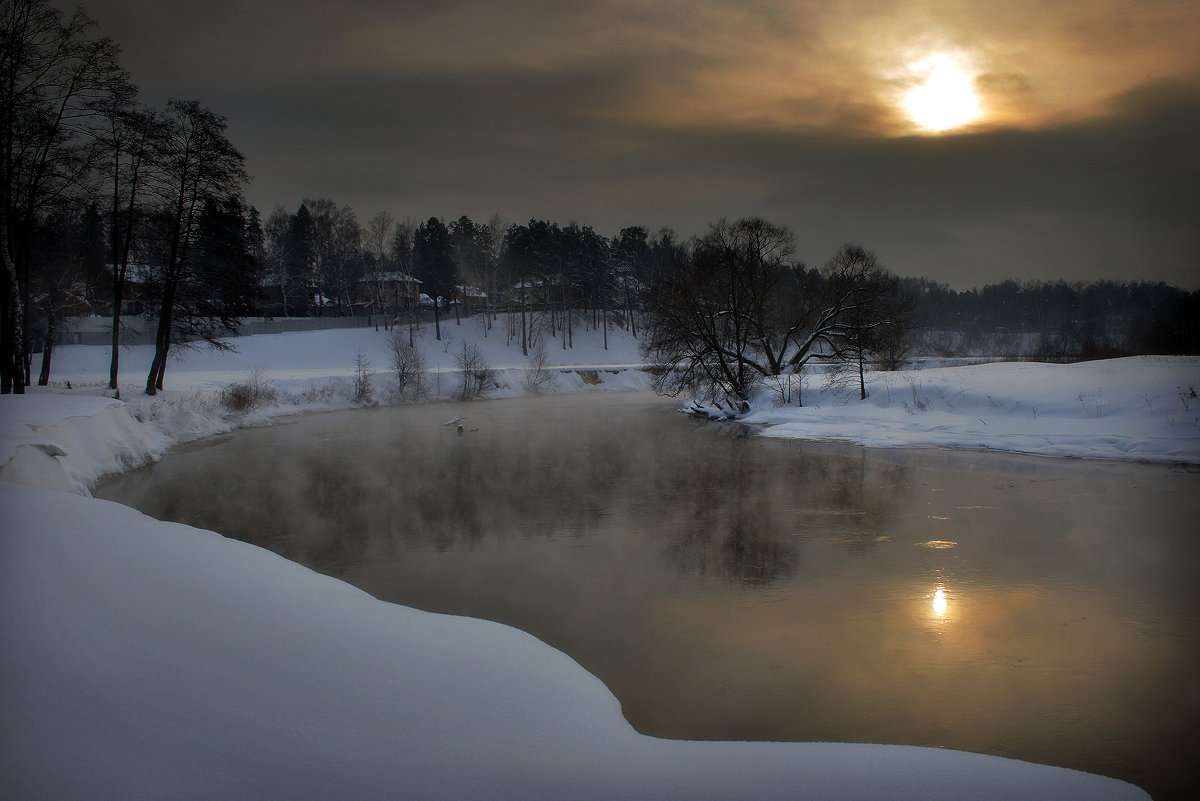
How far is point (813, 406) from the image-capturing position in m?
24.7

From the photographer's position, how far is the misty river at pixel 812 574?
4.54 m

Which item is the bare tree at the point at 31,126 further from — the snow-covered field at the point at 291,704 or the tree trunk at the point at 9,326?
the snow-covered field at the point at 291,704

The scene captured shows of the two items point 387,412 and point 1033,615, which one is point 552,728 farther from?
point 387,412

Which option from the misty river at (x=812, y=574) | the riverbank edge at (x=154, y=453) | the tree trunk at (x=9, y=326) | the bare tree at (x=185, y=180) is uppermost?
the bare tree at (x=185, y=180)

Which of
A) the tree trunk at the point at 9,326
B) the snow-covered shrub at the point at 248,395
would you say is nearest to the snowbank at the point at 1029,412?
the snow-covered shrub at the point at 248,395

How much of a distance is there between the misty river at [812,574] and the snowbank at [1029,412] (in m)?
1.53

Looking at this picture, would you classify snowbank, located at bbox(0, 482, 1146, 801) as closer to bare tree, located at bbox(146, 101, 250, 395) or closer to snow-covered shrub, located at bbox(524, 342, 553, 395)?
bare tree, located at bbox(146, 101, 250, 395)

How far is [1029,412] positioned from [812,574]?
46.0 ft

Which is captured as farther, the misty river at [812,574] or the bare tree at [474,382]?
the bare tree at [474,382]

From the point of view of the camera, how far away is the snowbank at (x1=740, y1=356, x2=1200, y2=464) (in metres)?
15.0

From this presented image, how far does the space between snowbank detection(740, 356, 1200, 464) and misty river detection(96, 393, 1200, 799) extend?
1.53 metres

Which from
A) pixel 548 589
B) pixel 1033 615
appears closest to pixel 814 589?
pixel 1033 615

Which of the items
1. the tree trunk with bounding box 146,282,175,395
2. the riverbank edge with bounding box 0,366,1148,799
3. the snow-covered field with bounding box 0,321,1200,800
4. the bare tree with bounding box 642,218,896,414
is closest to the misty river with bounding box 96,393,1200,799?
the riverbank edge with bounding box 0,366,1148,799

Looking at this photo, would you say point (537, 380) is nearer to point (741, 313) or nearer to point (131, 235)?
point (741, 313)
